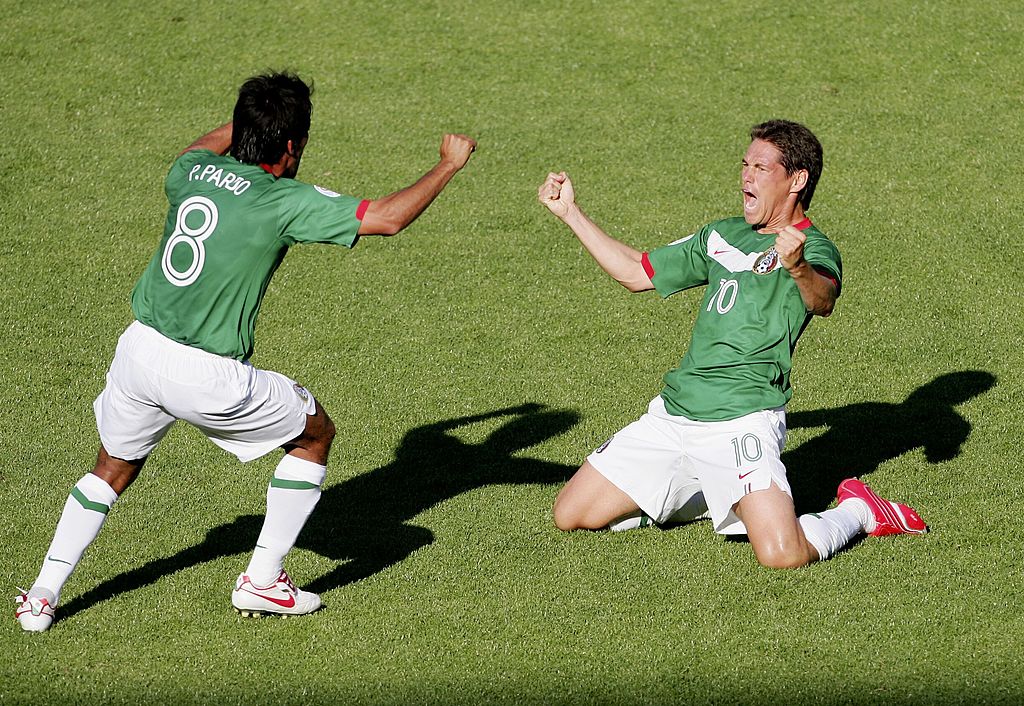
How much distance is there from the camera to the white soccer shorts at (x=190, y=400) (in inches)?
185

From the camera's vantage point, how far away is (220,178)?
475 cm

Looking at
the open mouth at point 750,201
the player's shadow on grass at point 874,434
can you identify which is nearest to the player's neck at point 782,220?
the open mouth at point 750,201

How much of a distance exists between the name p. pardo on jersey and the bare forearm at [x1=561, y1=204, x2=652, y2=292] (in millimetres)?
1619

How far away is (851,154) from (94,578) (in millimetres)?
6382

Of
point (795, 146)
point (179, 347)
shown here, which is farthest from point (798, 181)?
point (179, 347)

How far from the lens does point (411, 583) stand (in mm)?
5375

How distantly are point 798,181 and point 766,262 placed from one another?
382 millimetres

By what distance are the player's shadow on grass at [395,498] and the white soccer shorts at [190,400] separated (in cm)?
76

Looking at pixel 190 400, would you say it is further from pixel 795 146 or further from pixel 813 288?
pixel 795 146

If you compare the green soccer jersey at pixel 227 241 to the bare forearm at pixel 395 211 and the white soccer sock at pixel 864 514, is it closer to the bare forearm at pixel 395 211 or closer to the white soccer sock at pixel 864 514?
the bare forearm at pixel 395 211

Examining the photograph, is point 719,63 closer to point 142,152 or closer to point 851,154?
point 851,154

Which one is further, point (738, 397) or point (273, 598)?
point (738, 397)

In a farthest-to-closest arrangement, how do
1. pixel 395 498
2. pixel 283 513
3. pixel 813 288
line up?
pixel 395 498 < pixel 813 288 < pixel 283 513

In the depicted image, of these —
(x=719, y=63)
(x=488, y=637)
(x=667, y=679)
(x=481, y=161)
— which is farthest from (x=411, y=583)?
(x=719, y=63)
